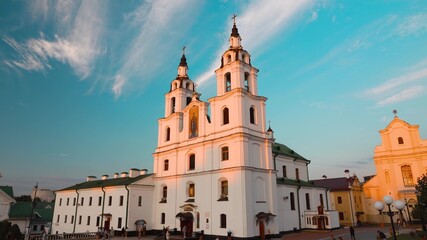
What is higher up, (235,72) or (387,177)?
(235,72)

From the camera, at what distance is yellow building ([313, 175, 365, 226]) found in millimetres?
45594

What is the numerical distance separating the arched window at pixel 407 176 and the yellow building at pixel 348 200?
682cm

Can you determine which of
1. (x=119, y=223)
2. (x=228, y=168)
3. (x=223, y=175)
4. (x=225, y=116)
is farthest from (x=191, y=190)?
(x=119, y=223)

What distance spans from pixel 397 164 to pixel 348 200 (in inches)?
359

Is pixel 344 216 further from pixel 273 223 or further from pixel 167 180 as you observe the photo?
pixel 167 180

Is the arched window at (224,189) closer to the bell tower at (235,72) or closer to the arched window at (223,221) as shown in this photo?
the arched window at (223,221)

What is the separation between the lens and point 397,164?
4525 centimetres

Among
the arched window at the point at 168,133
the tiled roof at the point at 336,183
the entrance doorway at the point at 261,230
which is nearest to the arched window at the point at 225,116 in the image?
the arched window at the point at 168,133

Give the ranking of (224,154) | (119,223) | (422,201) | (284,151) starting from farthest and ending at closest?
1. (284,151)
2. (119,223)
3. (224,154)
4. (422,201)

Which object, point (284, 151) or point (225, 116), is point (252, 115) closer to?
point (225, 116)

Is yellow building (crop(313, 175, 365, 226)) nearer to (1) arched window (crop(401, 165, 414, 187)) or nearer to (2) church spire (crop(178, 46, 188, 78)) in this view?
(1) arched window (crop(401, 165, 414, 187))

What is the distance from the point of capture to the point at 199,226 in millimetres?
30047

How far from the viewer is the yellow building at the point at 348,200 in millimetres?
45594

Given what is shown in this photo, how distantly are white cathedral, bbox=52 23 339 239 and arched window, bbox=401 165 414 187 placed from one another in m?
13.4
